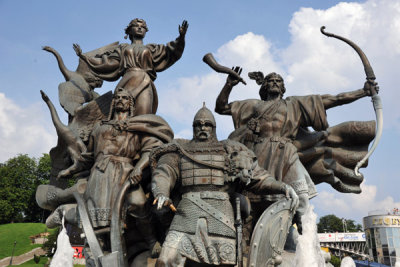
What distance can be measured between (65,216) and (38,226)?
4063 centimetres

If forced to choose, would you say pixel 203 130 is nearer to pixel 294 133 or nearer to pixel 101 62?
pixel 294 133

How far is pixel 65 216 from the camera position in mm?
7336

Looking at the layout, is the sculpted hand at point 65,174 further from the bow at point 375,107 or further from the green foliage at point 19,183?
the green foliage at point 19,183

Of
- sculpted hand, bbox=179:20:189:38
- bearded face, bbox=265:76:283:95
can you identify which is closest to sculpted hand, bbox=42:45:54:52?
sculpted hand, bbox=179:20:189:38

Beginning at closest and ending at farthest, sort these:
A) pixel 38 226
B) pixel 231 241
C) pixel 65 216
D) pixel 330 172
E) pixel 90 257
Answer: pixel 231 241
pixel 90 257
pixel 65 216
pixel 330 172
pixel 38 226

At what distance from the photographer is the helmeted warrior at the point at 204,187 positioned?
217 inches

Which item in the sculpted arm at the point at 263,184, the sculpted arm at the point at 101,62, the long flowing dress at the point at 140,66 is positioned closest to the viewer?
the sculpted arm at the point at 263,184

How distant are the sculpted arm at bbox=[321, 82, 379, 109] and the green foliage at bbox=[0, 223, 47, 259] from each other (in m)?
34.5

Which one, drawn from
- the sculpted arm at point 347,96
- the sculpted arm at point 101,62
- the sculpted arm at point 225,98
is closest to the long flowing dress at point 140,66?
the sculpted arm at point 101,62

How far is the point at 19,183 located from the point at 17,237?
7.49 metres

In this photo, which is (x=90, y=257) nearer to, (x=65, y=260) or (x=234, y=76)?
(x=65, y=260)

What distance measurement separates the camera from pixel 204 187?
5.93 m

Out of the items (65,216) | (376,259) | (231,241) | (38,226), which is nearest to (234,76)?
(231,241)

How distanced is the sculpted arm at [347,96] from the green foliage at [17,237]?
34538 millimetres
